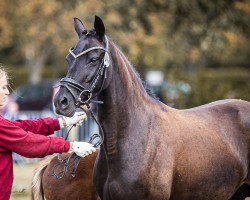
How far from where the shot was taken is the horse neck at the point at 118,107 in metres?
5.34

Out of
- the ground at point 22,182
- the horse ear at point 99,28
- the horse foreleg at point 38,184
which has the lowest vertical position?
the ground at point 22,182

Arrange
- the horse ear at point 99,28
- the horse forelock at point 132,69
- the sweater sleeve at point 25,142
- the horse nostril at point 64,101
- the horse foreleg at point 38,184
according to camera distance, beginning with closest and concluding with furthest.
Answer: the sweater sleeve at point 25,142
the horse nostril at point 64,101
the horse ear at point 99,28
the horse forelock at point 132,69
the horse foreleg at point 38,184

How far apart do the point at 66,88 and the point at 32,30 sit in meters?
26.4

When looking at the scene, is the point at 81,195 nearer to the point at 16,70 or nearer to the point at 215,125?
the point at 215,125

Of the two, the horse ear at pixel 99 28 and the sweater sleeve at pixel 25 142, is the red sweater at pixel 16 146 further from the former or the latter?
the horse ear at pixel 99 28

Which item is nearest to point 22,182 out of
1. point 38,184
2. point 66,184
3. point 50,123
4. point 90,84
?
point 38,184

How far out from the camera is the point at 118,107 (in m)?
5.37

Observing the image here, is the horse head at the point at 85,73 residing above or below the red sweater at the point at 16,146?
above

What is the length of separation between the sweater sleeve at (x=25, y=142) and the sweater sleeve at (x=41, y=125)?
612 millimetres

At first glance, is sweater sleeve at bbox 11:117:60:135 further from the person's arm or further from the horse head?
the horse head

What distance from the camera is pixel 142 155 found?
5262 millimetres

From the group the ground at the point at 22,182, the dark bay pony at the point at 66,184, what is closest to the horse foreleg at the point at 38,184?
the dark bay pony at the point at 66,184

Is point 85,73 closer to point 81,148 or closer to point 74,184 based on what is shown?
point 81,148

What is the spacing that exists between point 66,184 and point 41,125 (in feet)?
3.00
